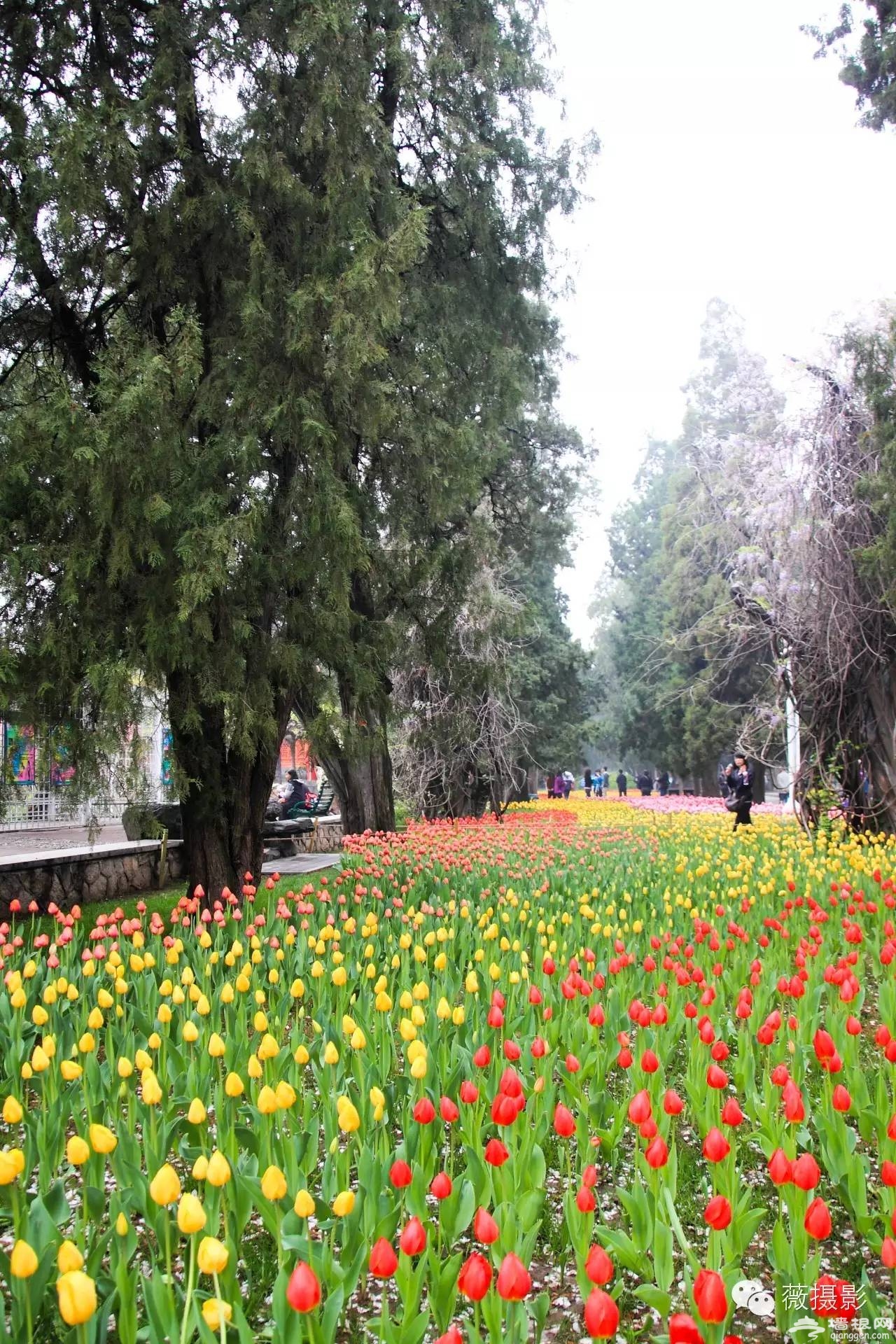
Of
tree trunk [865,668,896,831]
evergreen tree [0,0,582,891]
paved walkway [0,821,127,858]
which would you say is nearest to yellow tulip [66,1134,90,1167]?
evergreen tree [0,0,582,891]

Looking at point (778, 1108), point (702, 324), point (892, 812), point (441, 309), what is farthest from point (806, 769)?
point (702, 324)

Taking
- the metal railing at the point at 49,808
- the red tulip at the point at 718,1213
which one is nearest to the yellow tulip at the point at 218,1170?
the red tulip at the point at 718,1213

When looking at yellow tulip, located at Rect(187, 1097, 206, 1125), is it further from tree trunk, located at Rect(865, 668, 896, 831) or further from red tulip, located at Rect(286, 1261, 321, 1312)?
tree trunk, located at Rect(865, 668, 896, 831)

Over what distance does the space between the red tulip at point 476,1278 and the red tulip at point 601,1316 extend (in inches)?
7.1

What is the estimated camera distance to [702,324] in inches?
1405

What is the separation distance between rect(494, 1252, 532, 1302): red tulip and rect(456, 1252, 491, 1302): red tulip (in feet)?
0.08

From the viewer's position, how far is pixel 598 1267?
1.59m

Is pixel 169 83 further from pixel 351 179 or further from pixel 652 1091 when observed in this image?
pixel 652 1091

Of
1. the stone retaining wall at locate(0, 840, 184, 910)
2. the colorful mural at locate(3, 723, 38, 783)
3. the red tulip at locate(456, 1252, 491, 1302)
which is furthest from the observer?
the stone retaining wall at locate(0, 840, 184, 910)

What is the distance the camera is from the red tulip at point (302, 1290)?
152 centimetres

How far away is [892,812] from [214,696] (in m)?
8.08

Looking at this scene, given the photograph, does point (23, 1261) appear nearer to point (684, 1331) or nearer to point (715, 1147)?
point (684, 1331)

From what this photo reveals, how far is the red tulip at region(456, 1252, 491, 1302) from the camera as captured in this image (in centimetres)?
158

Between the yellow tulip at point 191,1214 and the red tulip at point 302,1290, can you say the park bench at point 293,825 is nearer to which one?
the yellow tulip at point 191,1214
